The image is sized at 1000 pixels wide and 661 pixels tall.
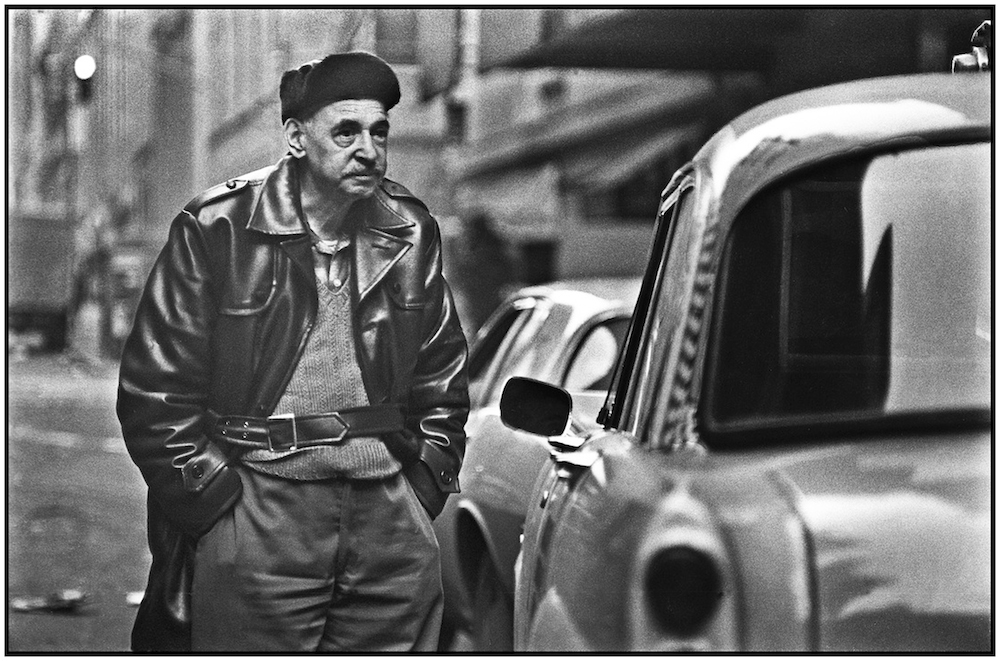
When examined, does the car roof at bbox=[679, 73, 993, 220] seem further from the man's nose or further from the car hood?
the man's nose

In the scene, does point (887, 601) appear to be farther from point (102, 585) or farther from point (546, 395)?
point (102, 585)

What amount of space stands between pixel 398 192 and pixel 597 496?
1435mm

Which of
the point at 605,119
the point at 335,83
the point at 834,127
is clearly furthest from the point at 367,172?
the point at 834,127

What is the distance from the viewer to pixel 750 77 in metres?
4.29

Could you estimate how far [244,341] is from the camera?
416cm

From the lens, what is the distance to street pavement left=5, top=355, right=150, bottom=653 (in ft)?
13.9

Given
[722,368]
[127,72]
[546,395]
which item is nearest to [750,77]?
[546,395]

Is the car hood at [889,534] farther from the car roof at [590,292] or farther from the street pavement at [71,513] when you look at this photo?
the street pavement at [71,513]

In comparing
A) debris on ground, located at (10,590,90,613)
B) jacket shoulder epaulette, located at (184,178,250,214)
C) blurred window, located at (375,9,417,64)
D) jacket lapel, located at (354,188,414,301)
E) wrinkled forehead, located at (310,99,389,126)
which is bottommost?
debris on ground, located at (10,590,90,613)

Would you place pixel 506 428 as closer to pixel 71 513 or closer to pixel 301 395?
pixel 301 395

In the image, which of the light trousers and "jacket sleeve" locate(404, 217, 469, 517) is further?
"jacket sleeve" locate(404, 217, 469, 517)

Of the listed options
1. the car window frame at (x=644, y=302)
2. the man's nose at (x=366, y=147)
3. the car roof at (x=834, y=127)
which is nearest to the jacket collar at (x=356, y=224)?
the man's nose at (x=366, y=147)

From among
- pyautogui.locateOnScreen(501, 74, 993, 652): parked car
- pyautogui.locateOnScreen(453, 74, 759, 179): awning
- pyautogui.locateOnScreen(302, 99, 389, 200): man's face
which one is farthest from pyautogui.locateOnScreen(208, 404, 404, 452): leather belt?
pyautogui.locateOnScreen(501, 74, 993, 652): parked car

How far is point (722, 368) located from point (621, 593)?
1.73 ft
